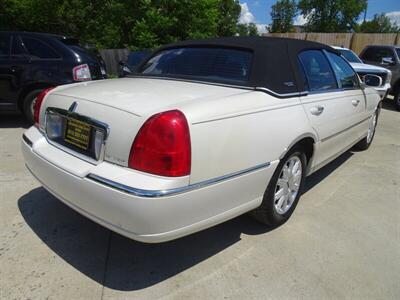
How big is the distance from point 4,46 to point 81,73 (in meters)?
1.29

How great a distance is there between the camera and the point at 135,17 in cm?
1183

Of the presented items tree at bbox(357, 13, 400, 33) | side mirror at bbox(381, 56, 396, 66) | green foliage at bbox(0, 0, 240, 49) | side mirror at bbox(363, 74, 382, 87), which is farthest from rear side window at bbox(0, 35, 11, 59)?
tree at bbox(357, 13, 400, 33)

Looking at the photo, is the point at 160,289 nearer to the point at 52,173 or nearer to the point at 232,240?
the point at 232,240

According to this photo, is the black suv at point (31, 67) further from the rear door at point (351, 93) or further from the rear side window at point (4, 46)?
Answer: the rear door at point (351, 93)

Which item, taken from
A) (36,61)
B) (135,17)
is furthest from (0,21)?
(36,61)

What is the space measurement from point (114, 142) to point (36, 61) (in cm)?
435

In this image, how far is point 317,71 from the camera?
11.0 ft

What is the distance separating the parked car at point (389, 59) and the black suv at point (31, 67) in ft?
27.9

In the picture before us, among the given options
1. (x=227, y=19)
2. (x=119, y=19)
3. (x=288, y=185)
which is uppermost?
(x=227, y=19)

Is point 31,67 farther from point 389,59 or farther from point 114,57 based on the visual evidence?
point 389,59

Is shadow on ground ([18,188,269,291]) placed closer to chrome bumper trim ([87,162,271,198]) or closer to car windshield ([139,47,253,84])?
chrome bumper trim ([87,162,271,198])

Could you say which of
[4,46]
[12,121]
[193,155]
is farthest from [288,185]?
[12,121]

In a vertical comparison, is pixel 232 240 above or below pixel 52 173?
below

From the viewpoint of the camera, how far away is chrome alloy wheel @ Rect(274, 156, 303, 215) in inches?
113
